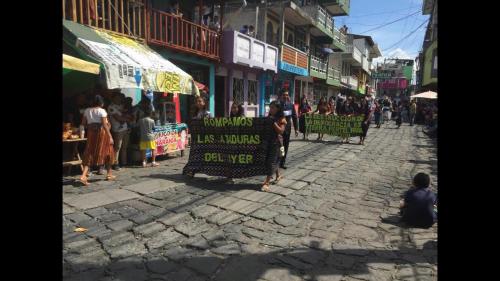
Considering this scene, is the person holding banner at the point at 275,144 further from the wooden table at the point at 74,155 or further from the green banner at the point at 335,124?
the green banner at the point at 335,124

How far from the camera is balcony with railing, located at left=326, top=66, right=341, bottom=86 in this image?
3253 centimetres

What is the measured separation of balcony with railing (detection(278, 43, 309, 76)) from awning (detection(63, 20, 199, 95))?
11.7 metres

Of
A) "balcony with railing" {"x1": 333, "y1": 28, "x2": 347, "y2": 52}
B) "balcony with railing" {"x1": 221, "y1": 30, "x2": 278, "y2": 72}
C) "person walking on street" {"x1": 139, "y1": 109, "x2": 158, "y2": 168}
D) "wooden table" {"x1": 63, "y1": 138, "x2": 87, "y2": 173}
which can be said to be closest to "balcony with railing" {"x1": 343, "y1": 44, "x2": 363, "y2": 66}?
"balcony with railing" {"x1": 333, "y1": 28, "x2": 347, "y2": 52}

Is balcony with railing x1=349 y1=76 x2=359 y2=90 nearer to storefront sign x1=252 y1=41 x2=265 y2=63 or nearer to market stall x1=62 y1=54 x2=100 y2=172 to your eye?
storefront sign x1=252 y1=41 x2=265 y2=63

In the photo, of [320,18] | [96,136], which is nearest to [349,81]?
[320,18]

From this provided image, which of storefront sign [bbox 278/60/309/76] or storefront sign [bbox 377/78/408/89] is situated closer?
storefront sign [bbox 278/60/309/76]

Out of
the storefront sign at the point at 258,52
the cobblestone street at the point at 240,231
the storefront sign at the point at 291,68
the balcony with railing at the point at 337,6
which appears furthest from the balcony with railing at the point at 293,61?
the cobblestone street at the point at 240,231

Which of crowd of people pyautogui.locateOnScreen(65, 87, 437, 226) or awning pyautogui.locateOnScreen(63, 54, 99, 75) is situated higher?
awning pyautogui.locateOnScreen(63, 54, 99, 75)

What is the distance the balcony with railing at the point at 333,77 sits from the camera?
107ft

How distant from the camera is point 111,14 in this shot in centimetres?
1065

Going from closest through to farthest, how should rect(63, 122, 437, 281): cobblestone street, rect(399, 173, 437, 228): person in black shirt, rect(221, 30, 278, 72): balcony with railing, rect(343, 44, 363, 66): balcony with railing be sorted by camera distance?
rect(63, 122, 437, 281): cobblestone street → rect(399, 173, 437, 228): person in black shirt → rect(221, 30, 278, 72): balcony with railing → rect(343, 44, 363, 66): balcony with railing
